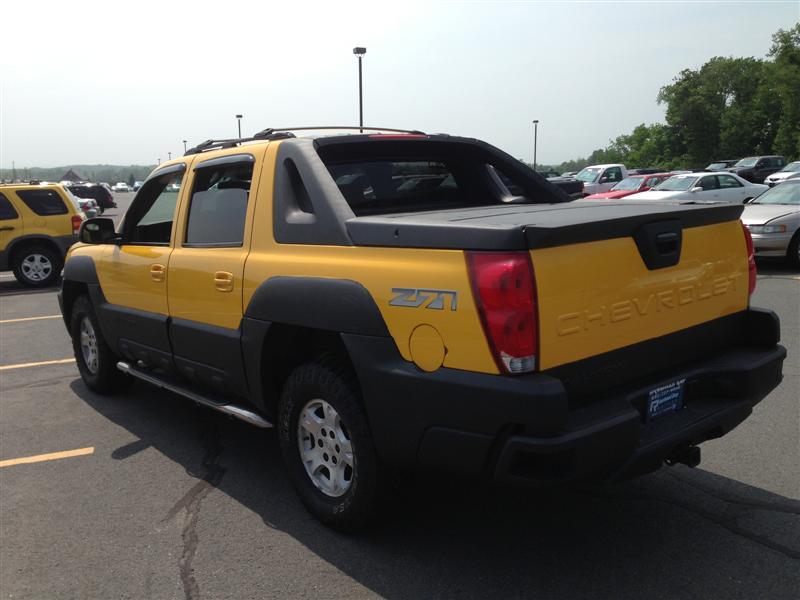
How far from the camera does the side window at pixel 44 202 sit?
1295cm

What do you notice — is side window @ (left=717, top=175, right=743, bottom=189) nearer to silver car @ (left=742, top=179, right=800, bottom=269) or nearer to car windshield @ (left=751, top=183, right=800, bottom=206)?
car windshield @ (left=751, top=183, right=800, bottom=206)

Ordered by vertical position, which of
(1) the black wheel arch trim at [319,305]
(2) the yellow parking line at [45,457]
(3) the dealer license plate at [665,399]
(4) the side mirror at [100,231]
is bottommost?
(2) the yellow parking line at [45,457]

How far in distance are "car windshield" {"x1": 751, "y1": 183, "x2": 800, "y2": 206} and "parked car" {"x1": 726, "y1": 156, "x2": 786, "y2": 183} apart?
28.7 m

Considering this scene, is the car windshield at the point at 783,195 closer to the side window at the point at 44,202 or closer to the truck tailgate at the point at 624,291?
the truck tailgate at the point at 624,291

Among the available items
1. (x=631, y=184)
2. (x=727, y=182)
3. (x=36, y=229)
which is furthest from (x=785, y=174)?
(x=36, y=229)

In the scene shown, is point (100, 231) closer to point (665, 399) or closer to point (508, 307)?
point (508, 307)

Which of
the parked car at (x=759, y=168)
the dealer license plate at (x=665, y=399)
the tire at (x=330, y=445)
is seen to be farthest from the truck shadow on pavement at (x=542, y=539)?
the parked car at (x=759, y=168)

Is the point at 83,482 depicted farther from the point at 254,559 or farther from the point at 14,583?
the point at 254,559

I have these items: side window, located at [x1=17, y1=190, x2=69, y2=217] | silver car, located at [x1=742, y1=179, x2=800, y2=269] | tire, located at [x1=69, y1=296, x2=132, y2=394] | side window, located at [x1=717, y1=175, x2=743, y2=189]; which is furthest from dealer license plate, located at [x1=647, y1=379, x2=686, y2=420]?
side window, located at [x1=717, y1=175, x2=743, y2=189]

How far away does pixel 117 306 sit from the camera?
5078 millimetres

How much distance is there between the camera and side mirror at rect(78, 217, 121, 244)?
201 inches

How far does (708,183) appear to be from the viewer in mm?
19812

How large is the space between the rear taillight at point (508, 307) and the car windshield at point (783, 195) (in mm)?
11534

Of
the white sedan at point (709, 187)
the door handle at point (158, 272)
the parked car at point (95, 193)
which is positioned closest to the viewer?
the door handle at point (158, 272)
